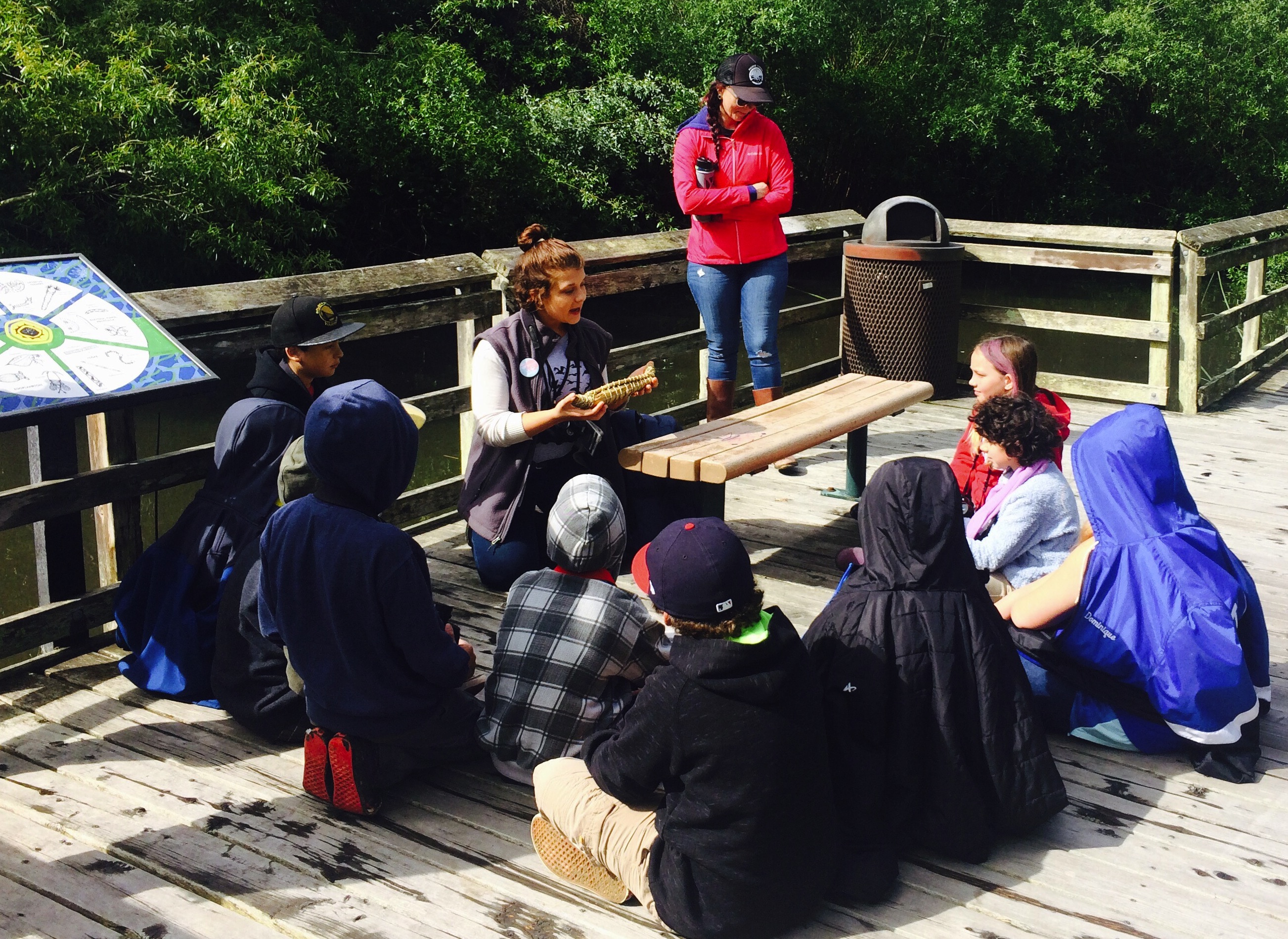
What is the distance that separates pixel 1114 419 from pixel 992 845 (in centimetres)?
107

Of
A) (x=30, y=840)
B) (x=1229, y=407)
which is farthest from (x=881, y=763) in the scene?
(x=1229, y=407)

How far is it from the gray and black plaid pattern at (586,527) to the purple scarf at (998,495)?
1.15m

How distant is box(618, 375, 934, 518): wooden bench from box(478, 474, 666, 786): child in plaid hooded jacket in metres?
0.86

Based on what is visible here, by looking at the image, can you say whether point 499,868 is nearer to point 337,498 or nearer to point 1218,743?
point 337,498

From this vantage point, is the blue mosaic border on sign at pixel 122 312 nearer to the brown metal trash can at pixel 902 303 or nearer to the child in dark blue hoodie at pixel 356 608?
the child in dark blue hoodie at pixel 356 608

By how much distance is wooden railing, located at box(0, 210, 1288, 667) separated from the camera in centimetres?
368

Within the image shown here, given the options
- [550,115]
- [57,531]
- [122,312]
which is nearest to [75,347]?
[122,312]

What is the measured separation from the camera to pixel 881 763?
2717 millimetres

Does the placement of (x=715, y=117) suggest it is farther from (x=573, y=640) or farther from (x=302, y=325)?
(x=573, y=640)

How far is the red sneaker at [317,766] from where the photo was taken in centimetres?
292

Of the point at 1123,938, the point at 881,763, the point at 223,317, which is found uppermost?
the point at 223,317

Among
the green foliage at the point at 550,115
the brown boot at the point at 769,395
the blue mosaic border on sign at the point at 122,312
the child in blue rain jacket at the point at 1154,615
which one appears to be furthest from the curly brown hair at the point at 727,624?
the green foliage at the point at 550,115

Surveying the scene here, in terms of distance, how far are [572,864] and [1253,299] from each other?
6.81m

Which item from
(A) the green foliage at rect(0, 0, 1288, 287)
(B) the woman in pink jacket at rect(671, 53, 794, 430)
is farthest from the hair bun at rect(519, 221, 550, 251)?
(A) the green foliage at rect(0, 0, 1288, 287)
